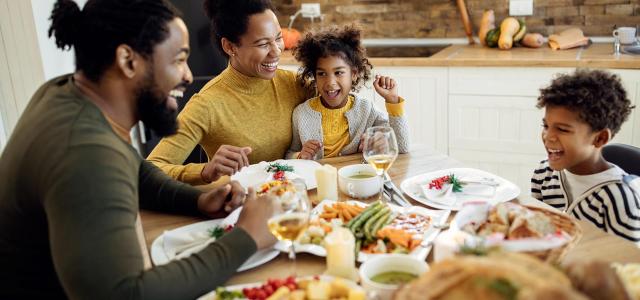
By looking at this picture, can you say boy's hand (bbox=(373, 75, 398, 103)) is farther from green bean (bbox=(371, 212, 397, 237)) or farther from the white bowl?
the white bowl

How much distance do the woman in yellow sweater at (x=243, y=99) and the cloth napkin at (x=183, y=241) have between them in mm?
560

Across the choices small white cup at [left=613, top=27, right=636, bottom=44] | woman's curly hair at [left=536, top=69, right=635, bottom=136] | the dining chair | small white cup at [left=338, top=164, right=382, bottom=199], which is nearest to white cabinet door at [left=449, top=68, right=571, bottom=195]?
small white cup at [left=613, top=27, right=636, bottom=44]

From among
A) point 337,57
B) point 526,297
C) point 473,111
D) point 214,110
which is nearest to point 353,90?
point 337,57

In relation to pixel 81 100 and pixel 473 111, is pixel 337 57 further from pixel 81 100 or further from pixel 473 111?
pixel 473 111

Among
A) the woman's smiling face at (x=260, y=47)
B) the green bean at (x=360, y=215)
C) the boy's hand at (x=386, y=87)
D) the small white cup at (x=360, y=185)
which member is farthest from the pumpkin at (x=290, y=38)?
the green bean at (x=360, y=215)

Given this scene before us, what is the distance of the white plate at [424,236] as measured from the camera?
117cm

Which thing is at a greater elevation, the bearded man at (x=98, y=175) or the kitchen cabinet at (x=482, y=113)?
the bearded man at (x=98, y=175)

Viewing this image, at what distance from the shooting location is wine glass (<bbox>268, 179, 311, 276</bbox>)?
1077mm

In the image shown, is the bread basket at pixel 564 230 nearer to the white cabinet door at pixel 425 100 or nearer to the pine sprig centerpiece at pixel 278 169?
the pine sprig centerpiece at pixel 278 169

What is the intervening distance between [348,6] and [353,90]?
5.79 ft

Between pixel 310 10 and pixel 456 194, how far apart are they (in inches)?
103

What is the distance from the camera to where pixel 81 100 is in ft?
3.61

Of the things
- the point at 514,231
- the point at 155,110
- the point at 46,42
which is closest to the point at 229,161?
the point at 155,110

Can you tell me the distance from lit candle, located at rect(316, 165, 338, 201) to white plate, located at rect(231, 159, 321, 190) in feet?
0.33
